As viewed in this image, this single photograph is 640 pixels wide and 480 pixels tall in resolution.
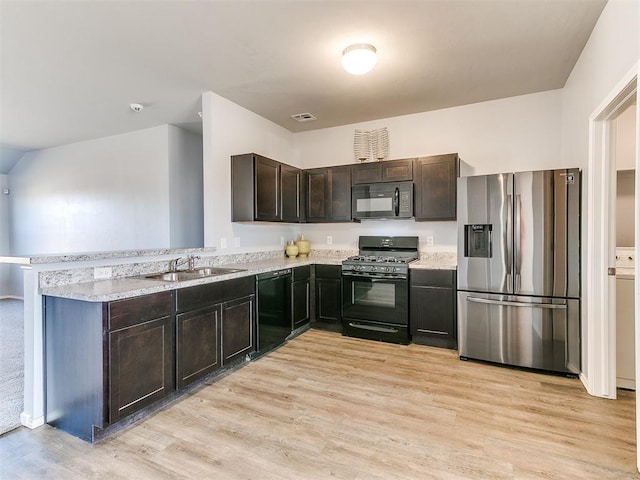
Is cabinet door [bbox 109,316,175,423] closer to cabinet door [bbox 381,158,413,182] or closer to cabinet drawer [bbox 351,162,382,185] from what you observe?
cabinet drawer [bbox 351,162,382,185]

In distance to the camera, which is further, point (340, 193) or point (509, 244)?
point (340, 193)

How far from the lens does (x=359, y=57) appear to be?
8.55 ft

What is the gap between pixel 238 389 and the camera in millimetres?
2643

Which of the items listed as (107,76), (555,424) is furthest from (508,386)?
(107,76)

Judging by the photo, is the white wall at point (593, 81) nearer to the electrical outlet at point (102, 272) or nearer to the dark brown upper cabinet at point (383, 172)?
the dark brown upper cabinet at point (383, 172)

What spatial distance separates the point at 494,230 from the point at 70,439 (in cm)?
355

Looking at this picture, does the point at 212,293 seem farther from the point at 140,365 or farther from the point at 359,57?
the point at 359,57

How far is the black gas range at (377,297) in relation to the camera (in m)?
3.63

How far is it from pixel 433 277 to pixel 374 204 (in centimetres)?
111

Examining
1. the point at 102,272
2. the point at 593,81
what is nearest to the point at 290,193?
→ the point at 102,272

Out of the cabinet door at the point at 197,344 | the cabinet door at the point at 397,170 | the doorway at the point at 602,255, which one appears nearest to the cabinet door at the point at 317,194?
the cabinet door at the point at 397,170

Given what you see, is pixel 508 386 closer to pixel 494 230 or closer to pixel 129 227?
pixel 494 230

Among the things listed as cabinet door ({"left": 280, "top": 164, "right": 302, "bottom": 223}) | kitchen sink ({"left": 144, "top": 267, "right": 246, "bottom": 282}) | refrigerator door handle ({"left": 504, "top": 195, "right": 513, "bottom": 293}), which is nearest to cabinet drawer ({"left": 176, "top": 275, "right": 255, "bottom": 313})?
kitchen sink ({"left": 144, "top": 267, "right": 246, "bottom": 282})

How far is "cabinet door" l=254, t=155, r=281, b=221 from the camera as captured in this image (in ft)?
11.8
